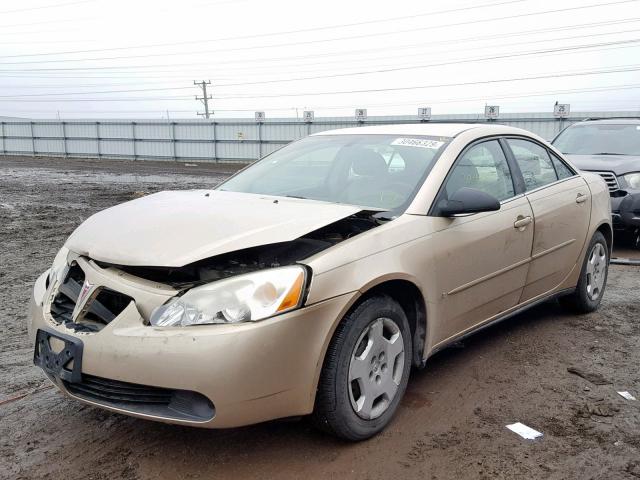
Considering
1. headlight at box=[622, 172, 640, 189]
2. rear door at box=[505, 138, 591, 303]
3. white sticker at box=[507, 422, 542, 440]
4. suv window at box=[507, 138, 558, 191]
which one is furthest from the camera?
headlight at box=[622, 172, 640, 189]

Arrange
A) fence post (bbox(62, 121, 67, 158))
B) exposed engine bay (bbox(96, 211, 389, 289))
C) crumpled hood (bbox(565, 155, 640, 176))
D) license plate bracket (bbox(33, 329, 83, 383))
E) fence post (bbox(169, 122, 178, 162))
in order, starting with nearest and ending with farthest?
license plate bracket (bbox(33, 329, 83, 383)) → exposed engine bay (bbox(96, 211, 389, 289)) → crumpled hood (bbox(565, 155, 640, 176)) → fence post (bbox(169, 122, 178, 162)) → fence post (bbox(62, 121, 67, 158))

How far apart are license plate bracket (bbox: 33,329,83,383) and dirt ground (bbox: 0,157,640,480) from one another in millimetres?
427

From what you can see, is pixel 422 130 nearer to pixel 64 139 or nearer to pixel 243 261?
pixel 243 261

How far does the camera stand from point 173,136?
107ft

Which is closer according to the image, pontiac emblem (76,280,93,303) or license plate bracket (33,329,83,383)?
license plate bracket (33,329,83,383)

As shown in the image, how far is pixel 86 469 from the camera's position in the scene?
2811 mm

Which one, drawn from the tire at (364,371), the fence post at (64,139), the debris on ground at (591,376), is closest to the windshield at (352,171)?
the tire at (364,371)

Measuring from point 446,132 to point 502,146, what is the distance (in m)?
0.53

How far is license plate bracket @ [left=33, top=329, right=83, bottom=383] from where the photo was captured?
2.75 metres

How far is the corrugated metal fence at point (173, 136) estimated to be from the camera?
2756 cm

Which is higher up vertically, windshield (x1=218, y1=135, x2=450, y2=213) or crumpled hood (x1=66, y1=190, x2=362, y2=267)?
windshield (x1=218, y1=135, x2=450, y2=213)

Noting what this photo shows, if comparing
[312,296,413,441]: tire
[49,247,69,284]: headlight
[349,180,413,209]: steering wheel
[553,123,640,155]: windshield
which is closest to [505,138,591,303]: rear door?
[349,180,413,209]: steering wheel

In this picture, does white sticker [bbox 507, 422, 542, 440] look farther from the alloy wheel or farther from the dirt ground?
the alloy wheel

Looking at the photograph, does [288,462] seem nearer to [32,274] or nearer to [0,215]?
[32,274]
